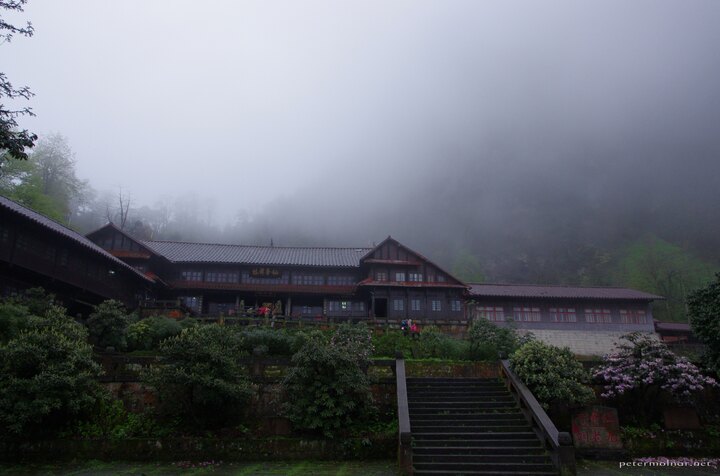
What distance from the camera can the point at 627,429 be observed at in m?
15.8

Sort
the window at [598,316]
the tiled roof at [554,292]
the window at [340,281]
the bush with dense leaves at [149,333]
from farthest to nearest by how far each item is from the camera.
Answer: the window at [340,281], the window at [598,316], the tiled roof at [554,292], the bush with dense leaves at [149,333]

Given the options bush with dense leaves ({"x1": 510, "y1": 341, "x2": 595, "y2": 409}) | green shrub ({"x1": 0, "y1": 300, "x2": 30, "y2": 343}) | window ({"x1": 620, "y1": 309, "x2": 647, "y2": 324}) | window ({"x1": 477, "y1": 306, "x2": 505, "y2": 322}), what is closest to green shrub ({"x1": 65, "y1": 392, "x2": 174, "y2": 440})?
green shrub ({"x1": 0, "y1": 300, "x2": 30, "y2": 343})

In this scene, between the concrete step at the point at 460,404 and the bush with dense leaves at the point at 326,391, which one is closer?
the bush with dense leaves at the point at 326,391

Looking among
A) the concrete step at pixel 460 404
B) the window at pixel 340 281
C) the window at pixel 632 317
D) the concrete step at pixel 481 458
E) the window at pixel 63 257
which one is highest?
the window at pixel 340 281

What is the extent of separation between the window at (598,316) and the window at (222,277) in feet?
92.9

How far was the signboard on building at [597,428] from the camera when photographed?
1506 centimetres

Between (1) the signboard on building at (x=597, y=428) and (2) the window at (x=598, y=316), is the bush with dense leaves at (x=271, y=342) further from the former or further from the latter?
(2) the window at (x=598, y=316)

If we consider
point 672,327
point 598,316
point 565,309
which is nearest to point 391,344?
point 565,309

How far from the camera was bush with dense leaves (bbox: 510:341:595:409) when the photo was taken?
15.5m

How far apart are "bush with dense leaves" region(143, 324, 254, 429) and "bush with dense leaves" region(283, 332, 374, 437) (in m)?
1.47

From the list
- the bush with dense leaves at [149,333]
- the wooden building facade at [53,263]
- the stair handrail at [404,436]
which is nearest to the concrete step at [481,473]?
the stair handrail at [404,436]

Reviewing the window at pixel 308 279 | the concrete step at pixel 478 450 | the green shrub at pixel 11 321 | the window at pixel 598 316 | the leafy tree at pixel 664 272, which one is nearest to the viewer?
the concrete step at pixel 478 450

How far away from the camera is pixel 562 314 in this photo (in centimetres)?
4025

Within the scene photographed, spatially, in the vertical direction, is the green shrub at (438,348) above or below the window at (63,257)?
below
